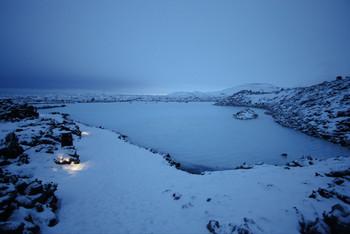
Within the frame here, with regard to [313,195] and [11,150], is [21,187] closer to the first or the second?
[11,150]

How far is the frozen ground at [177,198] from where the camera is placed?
860 centimetres

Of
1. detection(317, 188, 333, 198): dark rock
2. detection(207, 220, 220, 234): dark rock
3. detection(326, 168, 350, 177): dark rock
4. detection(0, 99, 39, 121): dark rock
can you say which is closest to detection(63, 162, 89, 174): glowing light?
detection(207, 220, 220, 234): dark rock

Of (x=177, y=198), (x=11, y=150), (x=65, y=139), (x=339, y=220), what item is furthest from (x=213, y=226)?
(x=65, y=139)

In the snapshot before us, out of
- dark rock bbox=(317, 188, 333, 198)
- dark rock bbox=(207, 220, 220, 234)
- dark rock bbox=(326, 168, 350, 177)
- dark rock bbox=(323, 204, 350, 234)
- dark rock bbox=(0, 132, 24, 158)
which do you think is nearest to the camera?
dark rock bbox=(323, 204, 350, 234)

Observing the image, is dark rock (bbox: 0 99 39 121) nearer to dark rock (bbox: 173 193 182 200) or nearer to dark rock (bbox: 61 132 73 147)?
dark rock (bbox: 61 132 73 147)

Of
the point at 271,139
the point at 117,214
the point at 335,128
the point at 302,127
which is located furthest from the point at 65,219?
the point at 302,127

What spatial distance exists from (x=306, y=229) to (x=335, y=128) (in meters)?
28.3

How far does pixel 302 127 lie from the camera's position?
A: 112 feet

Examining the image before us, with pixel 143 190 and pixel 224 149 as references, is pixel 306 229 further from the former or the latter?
pixel 224 149

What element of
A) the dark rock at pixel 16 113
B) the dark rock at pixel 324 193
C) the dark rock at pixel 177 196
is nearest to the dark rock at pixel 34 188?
the dark rock at pixel 177 196

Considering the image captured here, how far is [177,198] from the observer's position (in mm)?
11125

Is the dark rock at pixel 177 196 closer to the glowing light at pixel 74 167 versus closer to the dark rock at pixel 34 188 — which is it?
the dark rock at pixel 34 188

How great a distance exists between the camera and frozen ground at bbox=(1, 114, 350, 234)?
28.2 ft

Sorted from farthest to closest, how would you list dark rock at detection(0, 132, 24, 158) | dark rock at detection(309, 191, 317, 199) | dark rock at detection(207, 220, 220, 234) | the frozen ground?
dark rock at detection(0, 132, 24, 158) → dark rock at detection(309, 191, 317, 199) → the frozen ground → dark rock at detection(207, 220, 220, 234)
